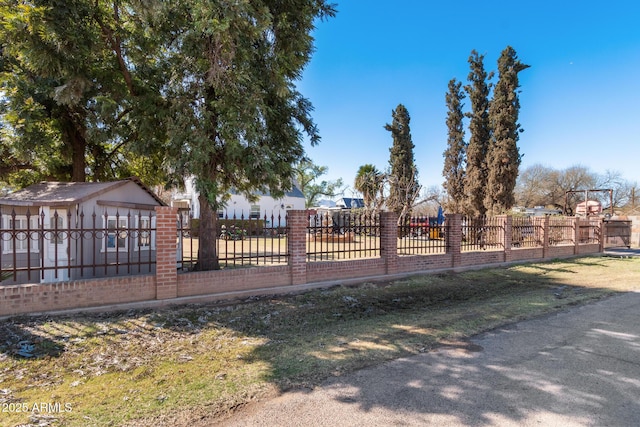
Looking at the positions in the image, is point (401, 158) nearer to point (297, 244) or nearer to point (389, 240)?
point (389, 240)

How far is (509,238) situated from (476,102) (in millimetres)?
13124

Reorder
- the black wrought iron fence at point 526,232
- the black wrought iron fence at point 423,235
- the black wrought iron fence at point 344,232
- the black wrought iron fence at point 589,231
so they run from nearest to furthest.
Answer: the black wrought iron fence at point 344,232 < the black wrought iron fence at point 423,235 < the black wrought iron fence at point 526,232 < the black wrought iron fence at point 589,231

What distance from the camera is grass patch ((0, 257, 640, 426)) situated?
3609mm

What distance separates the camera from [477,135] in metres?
23.3

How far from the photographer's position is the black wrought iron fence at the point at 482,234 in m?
13.3

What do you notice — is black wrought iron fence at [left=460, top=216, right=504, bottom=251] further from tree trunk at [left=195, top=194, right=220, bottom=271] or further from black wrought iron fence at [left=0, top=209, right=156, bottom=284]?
black wrought iron fence at [left=0, top=209, right=156, bottom=284]

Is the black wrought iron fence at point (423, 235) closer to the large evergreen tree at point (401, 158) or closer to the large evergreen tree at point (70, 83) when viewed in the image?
the large evergreen tree at point (70, 83)

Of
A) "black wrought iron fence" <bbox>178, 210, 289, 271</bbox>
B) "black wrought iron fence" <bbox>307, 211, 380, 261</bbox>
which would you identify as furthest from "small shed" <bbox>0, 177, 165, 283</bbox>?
"black wrought iron fence" <bbox>307, 211, 380, 261</bbox>

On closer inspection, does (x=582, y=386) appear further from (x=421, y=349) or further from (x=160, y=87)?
(x=160, y=87)

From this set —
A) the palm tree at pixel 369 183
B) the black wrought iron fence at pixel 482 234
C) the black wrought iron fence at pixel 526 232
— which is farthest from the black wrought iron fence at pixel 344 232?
the palm tree at pixel 369 183

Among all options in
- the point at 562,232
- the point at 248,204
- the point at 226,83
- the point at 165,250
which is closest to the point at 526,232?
the point at 562,232

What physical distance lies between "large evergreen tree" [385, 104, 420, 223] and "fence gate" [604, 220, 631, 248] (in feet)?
41.3

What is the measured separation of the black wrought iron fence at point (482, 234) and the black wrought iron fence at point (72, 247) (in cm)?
1062

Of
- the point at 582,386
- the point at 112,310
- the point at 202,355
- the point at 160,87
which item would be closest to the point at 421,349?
the point at 582,386
